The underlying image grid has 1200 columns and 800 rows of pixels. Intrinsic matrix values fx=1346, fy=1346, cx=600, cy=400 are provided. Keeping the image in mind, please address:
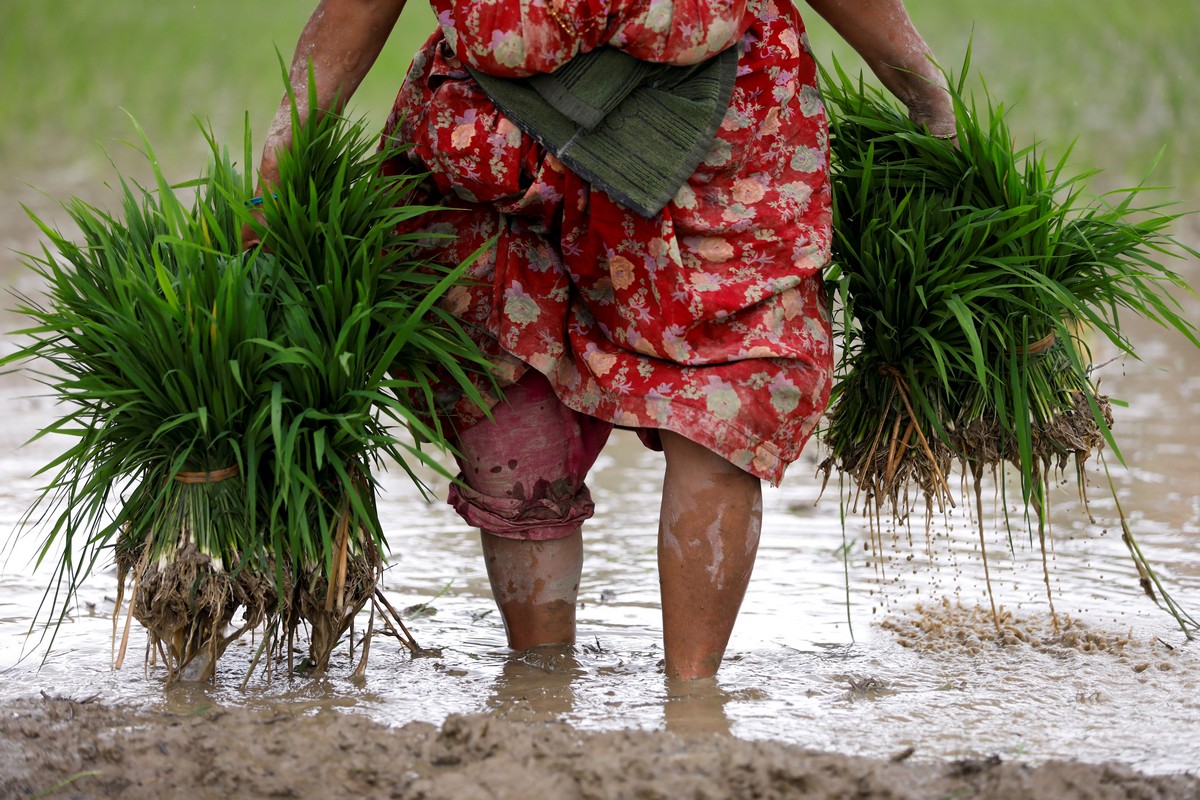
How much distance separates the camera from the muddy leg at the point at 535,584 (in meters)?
2.49

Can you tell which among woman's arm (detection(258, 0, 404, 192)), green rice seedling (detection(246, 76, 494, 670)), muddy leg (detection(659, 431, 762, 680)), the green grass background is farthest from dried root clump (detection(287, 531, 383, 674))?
the green grass background

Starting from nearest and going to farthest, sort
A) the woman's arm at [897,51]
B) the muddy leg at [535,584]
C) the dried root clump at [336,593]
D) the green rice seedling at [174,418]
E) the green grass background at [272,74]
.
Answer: the green rice seedling at [174,418]
the dried root clump at [336,593]
the woman's arm at [897,51]
the muddy leg at [535,584]
the green grass background at [272,74]

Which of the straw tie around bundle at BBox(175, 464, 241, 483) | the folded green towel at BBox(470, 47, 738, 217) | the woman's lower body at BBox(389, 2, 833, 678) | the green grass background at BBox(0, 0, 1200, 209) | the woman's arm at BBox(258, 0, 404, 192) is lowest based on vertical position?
the straw tie around bundle at BBox(175, 464, 241, 483)

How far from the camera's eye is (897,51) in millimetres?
2377

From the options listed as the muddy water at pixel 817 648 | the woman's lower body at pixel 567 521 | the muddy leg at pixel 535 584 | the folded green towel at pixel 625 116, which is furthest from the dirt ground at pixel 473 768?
the folded green towel at pixel 625 116

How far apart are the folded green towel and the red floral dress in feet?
0.12

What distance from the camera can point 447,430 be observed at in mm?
2453

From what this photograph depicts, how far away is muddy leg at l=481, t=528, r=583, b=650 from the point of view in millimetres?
2488

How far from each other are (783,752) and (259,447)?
94 cm

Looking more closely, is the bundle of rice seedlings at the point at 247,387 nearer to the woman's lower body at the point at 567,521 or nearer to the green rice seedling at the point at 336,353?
the green rice seedling at the point at 336,353

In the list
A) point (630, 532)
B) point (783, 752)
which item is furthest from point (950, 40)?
point (783, 752)

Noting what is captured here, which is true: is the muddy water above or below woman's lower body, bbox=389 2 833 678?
below

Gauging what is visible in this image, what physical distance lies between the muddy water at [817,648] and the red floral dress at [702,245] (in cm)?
44

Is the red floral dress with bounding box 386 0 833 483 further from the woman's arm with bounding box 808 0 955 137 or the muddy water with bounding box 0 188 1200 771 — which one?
the muddy water with bounding box 0 188 1200 771
